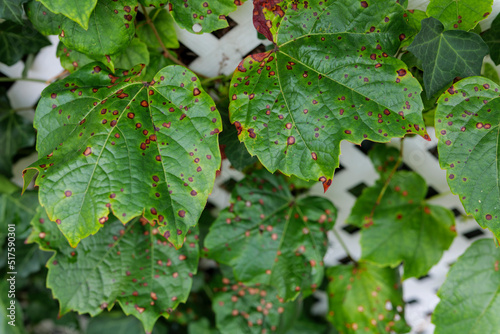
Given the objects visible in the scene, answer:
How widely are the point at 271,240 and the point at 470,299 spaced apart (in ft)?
2.02

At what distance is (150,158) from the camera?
90 cm

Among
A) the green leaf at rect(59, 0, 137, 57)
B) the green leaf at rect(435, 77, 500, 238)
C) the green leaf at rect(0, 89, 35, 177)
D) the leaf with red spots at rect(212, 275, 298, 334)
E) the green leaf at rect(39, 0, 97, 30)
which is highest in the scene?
the green leaf at rect(39, 0, 97, 30)

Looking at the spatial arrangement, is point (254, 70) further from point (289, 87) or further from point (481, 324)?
point (481, 324)

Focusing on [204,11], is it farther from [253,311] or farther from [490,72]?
[253,311]

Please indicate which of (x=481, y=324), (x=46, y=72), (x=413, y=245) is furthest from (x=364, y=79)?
(x=46, y=72)

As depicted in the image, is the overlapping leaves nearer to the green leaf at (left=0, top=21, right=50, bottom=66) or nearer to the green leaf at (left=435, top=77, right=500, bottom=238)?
the green leaf at (left=435, top=77, right=500, bottom=238)

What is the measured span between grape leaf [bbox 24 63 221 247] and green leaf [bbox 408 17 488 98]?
0.51m

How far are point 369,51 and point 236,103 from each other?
343 millimetres

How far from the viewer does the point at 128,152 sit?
35.3 inches

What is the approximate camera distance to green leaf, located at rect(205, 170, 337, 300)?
1.19 metres

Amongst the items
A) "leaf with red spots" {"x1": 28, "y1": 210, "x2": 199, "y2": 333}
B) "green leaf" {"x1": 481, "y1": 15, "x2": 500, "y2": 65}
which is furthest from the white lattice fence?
"leaf with red spots" {"x1": 28, "y1": 210, "x2": 199, "y2": 333}

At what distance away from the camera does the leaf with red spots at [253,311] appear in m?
1.38

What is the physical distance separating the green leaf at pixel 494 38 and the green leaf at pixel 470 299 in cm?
54

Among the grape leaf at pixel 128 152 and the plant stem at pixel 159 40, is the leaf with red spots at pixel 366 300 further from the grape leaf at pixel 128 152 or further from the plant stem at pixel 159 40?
the plant stem at pixel 159 40
